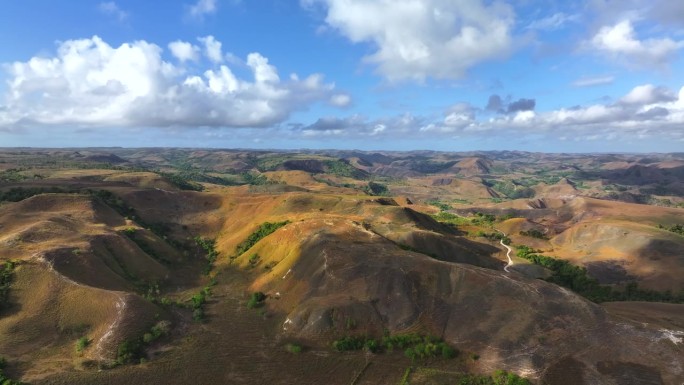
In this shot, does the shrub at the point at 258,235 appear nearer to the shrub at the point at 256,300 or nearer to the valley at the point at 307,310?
the valley at the point at 307,310

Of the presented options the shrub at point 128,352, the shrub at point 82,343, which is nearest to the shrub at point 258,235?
the shrub at point 128,352

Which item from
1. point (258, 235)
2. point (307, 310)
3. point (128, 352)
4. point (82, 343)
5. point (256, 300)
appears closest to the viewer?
point (128, 352)

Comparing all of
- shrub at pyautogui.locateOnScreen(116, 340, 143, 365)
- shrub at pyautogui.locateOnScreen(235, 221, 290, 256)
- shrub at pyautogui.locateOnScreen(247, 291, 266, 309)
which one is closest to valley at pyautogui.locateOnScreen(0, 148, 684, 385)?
shrub at pyautogui.locateOnScreen(116, 340, 143, 365)

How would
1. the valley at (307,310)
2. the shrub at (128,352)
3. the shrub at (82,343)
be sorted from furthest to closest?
→ the shrub at (82,343) → the shrub at (128,352) → the valley at (307,310)

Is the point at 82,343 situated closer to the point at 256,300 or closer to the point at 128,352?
the point at 128,352

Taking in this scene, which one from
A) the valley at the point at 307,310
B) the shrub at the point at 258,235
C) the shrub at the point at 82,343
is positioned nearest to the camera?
the valley at the point at 307,310

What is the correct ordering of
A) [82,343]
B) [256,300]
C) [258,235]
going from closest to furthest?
[82,343] → [256,300] → [258,235]

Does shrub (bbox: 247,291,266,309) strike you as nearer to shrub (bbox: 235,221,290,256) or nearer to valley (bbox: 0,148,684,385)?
valley (bbox: 0,148,684,385)

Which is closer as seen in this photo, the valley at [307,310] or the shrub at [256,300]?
the valley at [307,310]

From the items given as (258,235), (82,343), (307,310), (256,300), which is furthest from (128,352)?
(258,235)

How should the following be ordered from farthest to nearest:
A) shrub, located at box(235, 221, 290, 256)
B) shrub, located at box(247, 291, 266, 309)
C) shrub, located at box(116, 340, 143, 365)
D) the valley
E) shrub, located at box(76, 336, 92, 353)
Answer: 1. shrub, located at box(235, 221, 290, 256)
2. shrub, located at box(247, 291, 266, 309)
3. shrub, located at box(76, 336, 92, 353)
4. shrub, located at box(116, 340, 143, 365)
5. the valley

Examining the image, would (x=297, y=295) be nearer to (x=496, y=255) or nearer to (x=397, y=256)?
(x=397, y=256)

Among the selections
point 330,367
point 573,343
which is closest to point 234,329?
point 330,367
